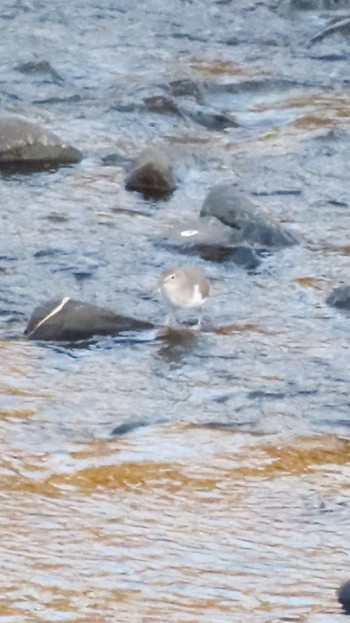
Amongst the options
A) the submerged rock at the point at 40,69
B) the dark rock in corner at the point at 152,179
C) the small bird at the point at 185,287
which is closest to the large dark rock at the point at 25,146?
the dark rock in corner at the point at 152,179

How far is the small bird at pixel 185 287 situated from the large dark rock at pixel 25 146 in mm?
2281

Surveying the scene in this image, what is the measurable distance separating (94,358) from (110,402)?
1.83 feet

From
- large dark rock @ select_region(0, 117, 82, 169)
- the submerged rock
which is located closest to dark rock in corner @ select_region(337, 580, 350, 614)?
large dark rock @ select_region(0, 117, 82, 169)

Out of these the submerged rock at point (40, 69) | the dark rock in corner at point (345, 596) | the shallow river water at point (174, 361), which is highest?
the submerged rock at point (40, 69)

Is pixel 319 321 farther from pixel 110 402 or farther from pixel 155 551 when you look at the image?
pixel 155 551

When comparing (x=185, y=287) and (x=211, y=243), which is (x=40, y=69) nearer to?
(x=211, y=243)

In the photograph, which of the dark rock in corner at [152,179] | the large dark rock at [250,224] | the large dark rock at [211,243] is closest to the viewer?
the large dark rock at [211,243]

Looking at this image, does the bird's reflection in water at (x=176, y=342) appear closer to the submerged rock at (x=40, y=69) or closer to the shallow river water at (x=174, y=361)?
the shallow river water at (x=174, y=361)

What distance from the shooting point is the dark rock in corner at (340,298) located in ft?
26.1

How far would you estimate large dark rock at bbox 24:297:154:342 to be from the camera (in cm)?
740

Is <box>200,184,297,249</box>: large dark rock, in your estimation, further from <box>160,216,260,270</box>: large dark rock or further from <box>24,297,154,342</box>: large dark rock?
<box>24,297,154,342</box>: large dark rock

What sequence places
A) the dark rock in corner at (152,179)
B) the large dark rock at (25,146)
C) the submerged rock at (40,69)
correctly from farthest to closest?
the submerged rock at (40,69) → the large dark rock at (25,146) → the dark rock in corner at (152,179)

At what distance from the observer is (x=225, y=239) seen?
8.70 meters

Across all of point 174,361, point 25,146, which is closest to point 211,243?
point 174,361
